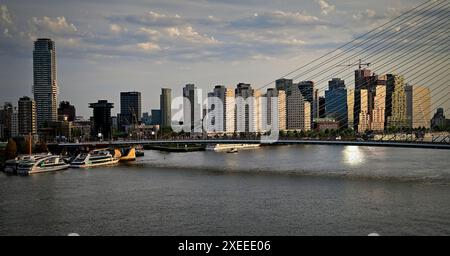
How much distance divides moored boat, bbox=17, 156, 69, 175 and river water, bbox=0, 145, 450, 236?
0.67 metres

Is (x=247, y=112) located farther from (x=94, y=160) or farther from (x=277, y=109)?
(x=94, y=160)

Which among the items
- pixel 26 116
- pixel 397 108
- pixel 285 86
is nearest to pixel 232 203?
pixel 26 116

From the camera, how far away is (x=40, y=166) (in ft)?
41.4

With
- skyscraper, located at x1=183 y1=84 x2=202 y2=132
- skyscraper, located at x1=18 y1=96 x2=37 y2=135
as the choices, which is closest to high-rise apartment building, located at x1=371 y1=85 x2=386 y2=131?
skyscraper, located at x1=183 y1=84 x2=202 y2=132

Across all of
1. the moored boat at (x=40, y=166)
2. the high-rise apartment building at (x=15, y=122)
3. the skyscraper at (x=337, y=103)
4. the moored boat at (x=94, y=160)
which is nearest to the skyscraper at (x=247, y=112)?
the skyscraper at (x=337, y=103)

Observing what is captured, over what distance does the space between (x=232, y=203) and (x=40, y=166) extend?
698 centimetres

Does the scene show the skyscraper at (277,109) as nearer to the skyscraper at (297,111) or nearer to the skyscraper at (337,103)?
the skyscraper at (297,111)

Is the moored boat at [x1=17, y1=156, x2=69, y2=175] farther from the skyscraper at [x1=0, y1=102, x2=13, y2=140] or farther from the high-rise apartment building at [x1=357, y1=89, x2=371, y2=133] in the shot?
the high-rise apartment building at [x1=357, y1=89, x2=371, y2=133]

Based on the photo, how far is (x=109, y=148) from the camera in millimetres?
18188

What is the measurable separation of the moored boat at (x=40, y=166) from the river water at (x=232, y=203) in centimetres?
67

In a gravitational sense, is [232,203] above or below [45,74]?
below

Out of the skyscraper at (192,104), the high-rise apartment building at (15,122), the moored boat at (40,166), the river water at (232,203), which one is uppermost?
the skyscraper at (192,104)

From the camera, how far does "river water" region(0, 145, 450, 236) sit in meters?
5.94

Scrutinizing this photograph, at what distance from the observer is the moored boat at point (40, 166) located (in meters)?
12.3
